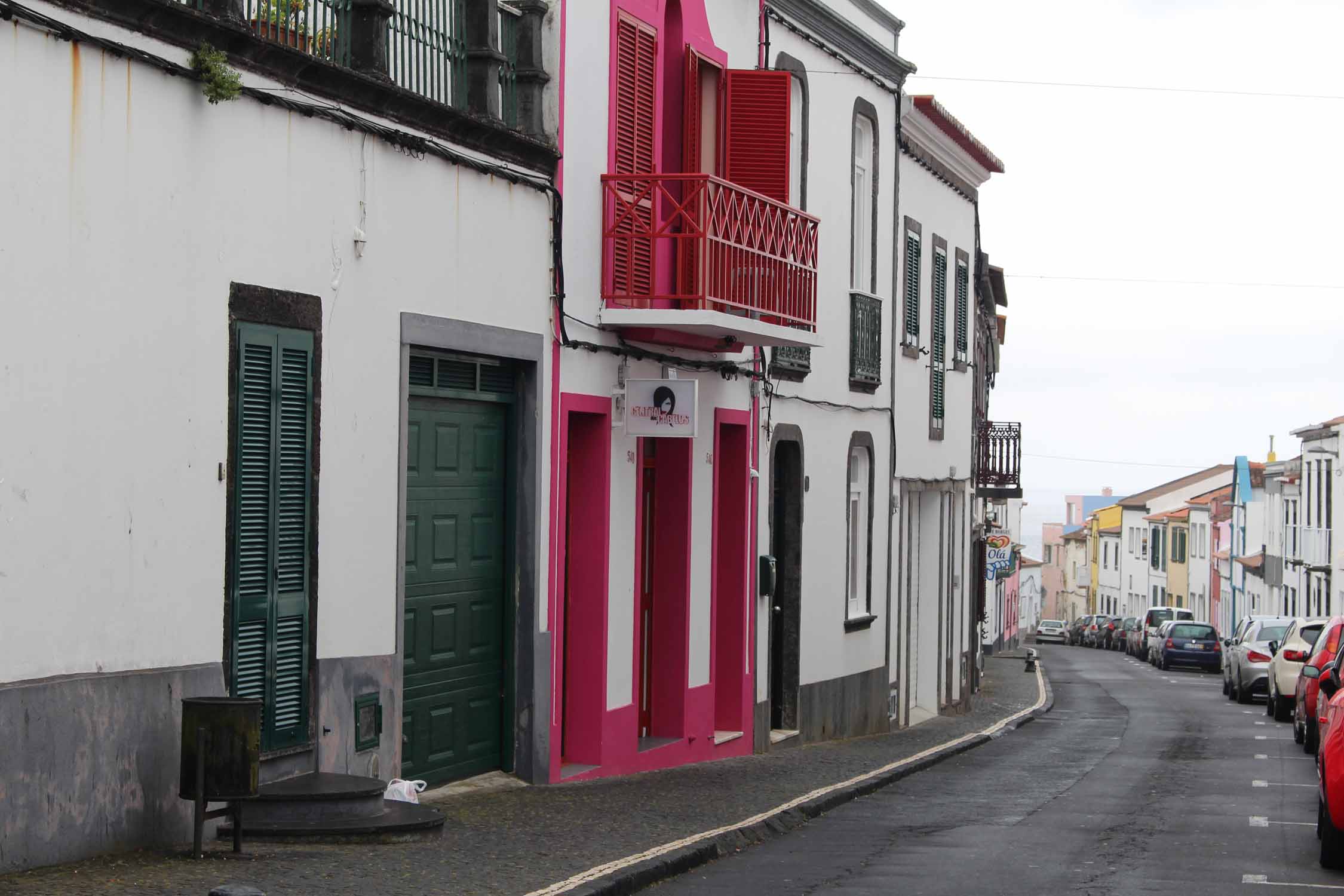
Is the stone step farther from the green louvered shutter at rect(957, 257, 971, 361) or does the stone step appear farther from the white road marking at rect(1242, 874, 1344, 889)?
the green louvered shutter at rect(957, 257, 971, 361)

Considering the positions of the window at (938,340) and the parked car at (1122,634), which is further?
the parked car at (1122,634)

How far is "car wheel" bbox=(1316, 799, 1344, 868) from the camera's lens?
10852mm

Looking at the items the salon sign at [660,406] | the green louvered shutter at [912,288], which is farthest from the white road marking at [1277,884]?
the green louvered shutter at [912,288]

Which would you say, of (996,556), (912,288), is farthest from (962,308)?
(996,556)

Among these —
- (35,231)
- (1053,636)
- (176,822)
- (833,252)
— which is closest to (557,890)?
(176,822)

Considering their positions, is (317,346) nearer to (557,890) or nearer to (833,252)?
(557,890)

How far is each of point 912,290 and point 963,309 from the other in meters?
4.42

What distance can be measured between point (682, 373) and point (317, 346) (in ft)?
20.4

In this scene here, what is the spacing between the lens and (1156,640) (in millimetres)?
59125

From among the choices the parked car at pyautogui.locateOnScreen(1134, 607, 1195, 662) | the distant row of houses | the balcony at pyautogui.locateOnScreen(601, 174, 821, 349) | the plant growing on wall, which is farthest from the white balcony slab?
the parked car at pyautogui.locateOnScreen(1134, 607, 1195, 662)

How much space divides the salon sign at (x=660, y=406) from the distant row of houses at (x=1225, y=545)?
158ft

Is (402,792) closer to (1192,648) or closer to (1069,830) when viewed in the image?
(1069,830)

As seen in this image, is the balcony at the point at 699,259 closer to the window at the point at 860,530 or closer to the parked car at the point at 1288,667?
the window at the point at 860,530

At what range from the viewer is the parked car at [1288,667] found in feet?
93.9
